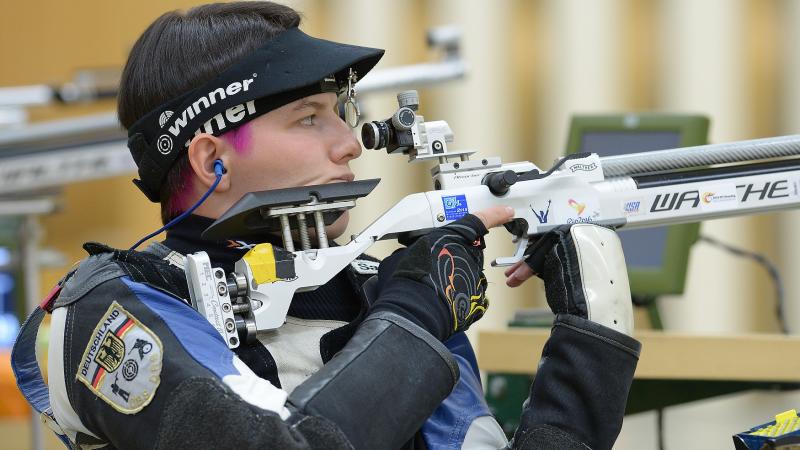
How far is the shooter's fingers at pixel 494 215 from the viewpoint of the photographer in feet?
4.00

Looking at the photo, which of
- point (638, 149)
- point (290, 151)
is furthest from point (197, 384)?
point (638, 149)

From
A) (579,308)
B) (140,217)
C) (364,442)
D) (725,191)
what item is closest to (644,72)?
(140,217)

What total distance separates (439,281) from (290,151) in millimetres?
234

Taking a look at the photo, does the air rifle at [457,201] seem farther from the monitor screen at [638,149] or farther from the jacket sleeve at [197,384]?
the monitor screen at [638,149]

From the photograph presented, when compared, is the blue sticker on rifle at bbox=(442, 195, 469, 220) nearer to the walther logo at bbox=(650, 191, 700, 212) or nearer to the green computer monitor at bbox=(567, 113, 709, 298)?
the walther logo at bbox=(650, 191, 700, 212)

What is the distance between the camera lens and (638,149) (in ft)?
6.77

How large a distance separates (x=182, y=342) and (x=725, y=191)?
27.3 inches

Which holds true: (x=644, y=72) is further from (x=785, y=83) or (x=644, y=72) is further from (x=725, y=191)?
(x=725, y=191)

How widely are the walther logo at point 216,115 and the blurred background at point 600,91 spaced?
1.77 metres

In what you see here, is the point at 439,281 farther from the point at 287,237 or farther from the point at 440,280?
the point at 287,237

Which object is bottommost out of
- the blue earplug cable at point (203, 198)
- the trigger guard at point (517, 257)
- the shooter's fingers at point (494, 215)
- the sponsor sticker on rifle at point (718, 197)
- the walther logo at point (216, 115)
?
the trigger guard at point (517, 257)

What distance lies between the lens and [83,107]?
370cm

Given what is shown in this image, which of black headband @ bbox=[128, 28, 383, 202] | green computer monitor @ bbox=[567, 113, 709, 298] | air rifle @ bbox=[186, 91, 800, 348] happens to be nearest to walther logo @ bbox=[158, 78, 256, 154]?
black headband @ bbox=[128, 28, 383, 202]

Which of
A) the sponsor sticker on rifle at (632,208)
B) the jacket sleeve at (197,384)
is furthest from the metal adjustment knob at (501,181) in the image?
the jacket sleeve at (197,384)
